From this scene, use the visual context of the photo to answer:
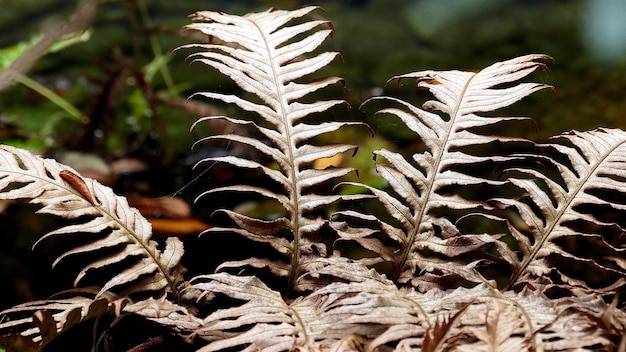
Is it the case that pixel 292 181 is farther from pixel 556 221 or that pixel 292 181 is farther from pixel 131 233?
pixel 556 221

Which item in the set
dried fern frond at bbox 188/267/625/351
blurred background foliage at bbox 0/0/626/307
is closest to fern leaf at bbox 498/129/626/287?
dried fern frond at bbox 188/267/625/351

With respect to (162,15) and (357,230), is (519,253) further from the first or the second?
(162,15)

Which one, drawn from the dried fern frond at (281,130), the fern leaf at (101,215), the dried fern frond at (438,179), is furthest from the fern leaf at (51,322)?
the dried fern frond at (438,179)

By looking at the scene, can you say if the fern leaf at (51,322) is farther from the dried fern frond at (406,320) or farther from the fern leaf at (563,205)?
the fern leaf at (563,205)

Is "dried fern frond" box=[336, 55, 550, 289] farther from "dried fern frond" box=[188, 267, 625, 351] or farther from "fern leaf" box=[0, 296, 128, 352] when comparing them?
"fern leaf" box=[0, 296, 128, 352]

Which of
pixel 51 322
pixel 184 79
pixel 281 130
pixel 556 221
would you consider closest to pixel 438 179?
pixel 556 221
